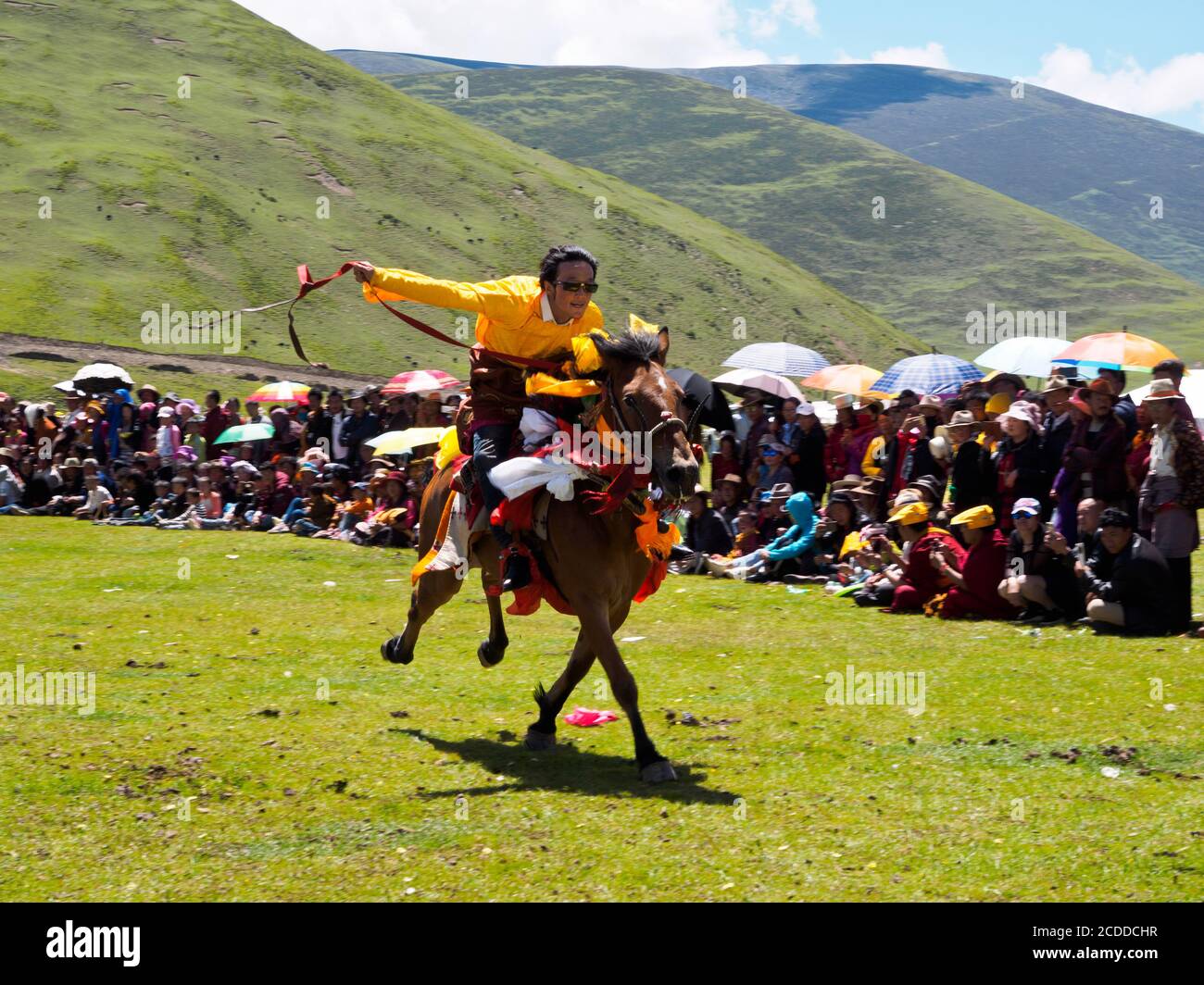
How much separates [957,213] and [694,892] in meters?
195

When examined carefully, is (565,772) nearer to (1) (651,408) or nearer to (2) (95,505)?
(1) (651,408)

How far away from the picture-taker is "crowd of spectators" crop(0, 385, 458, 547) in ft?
75.3

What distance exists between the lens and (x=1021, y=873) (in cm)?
683

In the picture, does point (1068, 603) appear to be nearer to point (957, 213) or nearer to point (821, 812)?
point (821, 812)

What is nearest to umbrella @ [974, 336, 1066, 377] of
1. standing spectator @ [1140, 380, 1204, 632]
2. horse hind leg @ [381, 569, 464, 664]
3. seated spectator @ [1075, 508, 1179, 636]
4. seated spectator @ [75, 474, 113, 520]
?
standing spectator @ [1140, 380, 1204, 632]

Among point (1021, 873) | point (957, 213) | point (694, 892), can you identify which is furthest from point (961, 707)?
point (957, 213)

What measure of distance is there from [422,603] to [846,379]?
14.3 m

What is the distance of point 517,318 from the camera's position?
9688 mm

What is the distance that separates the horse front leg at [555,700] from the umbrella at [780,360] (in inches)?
566

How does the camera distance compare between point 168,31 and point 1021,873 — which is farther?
point 168,31

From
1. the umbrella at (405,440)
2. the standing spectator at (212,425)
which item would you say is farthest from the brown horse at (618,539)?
the standing spectator at (212,425)

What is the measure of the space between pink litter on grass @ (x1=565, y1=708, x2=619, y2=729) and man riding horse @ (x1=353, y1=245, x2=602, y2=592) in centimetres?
166

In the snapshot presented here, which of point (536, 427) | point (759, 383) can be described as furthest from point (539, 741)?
point (759, 383)

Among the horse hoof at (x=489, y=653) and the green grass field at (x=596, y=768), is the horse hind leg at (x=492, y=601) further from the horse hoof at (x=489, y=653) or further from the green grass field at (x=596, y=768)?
the green grass field at (x=596, y=768)
